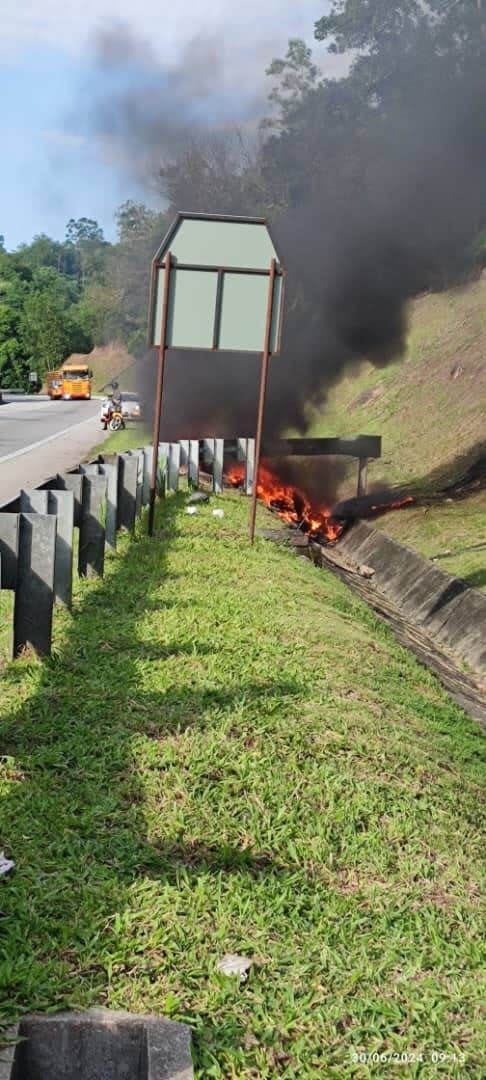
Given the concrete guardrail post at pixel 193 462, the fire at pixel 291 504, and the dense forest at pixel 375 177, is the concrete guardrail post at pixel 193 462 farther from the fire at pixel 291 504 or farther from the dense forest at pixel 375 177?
the dense forest at pixel 375 177

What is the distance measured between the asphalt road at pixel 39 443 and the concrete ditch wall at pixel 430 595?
4084 millimetres

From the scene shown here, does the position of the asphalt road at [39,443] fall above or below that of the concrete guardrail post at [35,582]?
below

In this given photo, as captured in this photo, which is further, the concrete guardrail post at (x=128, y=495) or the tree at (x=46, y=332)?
the tree at (x=46, y=332)

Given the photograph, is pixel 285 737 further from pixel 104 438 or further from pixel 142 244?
pixel 142 244

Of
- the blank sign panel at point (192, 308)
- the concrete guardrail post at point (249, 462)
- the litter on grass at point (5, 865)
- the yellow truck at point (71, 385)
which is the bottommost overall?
the yellow truck at point (71, 385)

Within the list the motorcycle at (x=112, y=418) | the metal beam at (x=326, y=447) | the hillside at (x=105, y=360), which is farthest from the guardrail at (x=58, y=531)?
the hillside at (x=105, y=360)

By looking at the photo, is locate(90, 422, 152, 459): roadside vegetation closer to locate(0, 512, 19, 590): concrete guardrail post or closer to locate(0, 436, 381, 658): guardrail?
locate(0, 436, 381, 658): guardrail

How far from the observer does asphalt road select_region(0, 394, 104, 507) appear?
17.6 metres

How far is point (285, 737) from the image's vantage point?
5020 millimetres

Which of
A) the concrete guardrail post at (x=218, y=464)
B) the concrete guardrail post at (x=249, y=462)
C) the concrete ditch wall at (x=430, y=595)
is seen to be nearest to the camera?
the concrete ditch wall at (x=430, y=595)

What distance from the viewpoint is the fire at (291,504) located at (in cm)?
1823

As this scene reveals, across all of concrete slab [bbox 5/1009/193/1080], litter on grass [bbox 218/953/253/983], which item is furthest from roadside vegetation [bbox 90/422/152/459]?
concrete slab [bbox 5/1009/193/1080]

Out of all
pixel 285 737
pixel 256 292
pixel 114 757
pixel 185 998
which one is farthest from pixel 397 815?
pixel 256 292

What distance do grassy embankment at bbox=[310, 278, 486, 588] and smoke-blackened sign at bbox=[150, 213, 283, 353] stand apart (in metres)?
3.61
